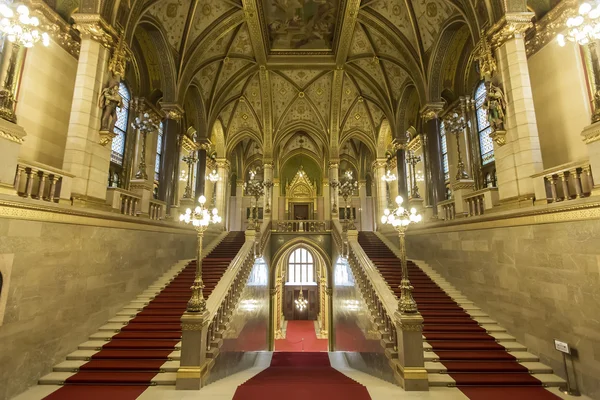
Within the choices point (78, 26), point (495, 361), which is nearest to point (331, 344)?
point (495, 361)

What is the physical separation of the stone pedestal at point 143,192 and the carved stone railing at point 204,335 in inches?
137

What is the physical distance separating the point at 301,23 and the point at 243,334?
1307 centimetres

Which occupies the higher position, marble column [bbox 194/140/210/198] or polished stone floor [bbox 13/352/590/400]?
marble column [bbox 194/140/210/198]

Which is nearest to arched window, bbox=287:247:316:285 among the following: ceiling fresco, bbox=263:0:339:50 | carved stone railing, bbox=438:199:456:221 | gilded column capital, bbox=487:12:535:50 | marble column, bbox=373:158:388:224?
marble column, bbox=373:158:388:224

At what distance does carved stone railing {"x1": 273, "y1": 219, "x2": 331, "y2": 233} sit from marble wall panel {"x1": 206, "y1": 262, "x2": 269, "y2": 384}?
10.5ft

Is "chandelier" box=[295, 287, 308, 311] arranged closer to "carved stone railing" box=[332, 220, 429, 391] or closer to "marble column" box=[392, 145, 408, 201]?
"marble column" box=[392, 145, 408, 201]

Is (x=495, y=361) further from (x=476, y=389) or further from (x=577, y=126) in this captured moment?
(x=577, y=126)

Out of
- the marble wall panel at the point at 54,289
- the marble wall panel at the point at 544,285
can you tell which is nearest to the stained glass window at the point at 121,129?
the marble wall panel at the point at 54,289

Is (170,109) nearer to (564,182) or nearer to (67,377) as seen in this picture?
(67,377)

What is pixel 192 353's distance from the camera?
198 inches

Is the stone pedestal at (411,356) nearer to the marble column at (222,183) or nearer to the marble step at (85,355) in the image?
the marble step at (85,355)

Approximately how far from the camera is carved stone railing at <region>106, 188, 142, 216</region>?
7535 millimetres

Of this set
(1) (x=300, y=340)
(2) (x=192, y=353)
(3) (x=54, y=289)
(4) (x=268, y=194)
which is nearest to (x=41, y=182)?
(3) (x=54, y=289)

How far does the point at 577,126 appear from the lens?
6492mm
